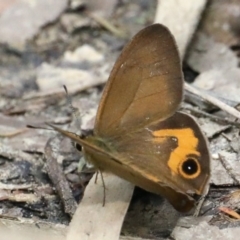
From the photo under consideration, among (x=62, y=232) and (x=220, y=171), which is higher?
(x=220, y=171)

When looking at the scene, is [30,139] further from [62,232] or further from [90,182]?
[62,232]

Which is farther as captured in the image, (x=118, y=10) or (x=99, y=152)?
(x=118, y=10)

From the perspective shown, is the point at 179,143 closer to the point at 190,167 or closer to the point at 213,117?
the point at 190,167

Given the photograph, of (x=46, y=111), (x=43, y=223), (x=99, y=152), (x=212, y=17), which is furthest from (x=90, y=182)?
(x=212, y=17)

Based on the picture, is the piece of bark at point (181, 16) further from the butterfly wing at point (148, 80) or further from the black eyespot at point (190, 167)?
the black eyespot at point (190, 167)

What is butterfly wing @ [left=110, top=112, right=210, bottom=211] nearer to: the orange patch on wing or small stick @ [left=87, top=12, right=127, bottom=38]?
the orange patch on wing
